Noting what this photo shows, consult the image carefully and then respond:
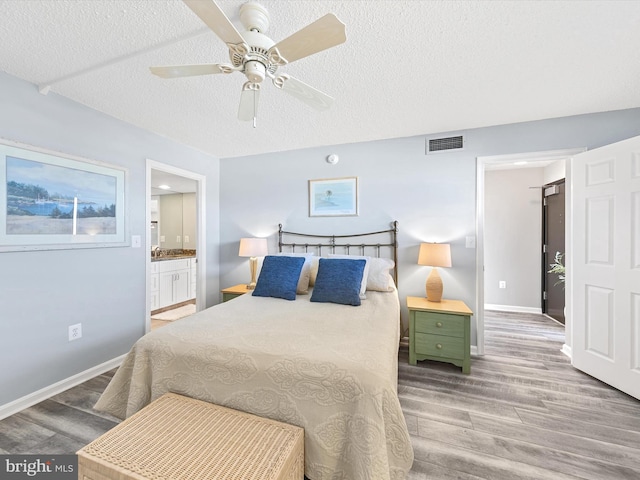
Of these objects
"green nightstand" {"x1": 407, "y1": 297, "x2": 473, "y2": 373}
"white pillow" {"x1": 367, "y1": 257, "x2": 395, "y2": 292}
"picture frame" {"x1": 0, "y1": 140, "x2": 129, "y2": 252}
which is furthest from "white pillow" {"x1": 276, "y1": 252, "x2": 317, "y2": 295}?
"picture frame" {"x1": 0, "y1": 140, "x2": 129, "y2": 252}

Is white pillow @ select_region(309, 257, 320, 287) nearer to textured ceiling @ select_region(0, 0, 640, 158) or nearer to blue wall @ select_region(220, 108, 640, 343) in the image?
blue wall @ select_region(220, 108, 640, 343)

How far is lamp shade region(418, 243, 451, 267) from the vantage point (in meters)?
2.71

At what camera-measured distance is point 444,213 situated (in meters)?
3.02

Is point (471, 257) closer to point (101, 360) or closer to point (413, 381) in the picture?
point (413, 381)

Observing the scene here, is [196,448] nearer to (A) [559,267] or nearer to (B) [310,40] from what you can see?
(B) [310,40]

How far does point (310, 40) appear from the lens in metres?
1.17

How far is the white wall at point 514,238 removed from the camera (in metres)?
4.34

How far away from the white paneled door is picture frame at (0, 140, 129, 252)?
450 cm

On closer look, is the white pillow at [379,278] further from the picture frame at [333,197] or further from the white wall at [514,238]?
the white wall at [514,238]

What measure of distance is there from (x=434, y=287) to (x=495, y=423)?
1.23 m

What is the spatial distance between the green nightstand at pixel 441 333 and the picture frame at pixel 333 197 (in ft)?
4.60

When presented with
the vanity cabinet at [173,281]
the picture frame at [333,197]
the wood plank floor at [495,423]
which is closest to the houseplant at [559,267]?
the wood plank floor at [495,423]

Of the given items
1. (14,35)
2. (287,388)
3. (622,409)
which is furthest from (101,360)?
(622,409)

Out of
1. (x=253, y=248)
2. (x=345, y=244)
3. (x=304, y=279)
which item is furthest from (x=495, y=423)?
(x=253, y=248)
